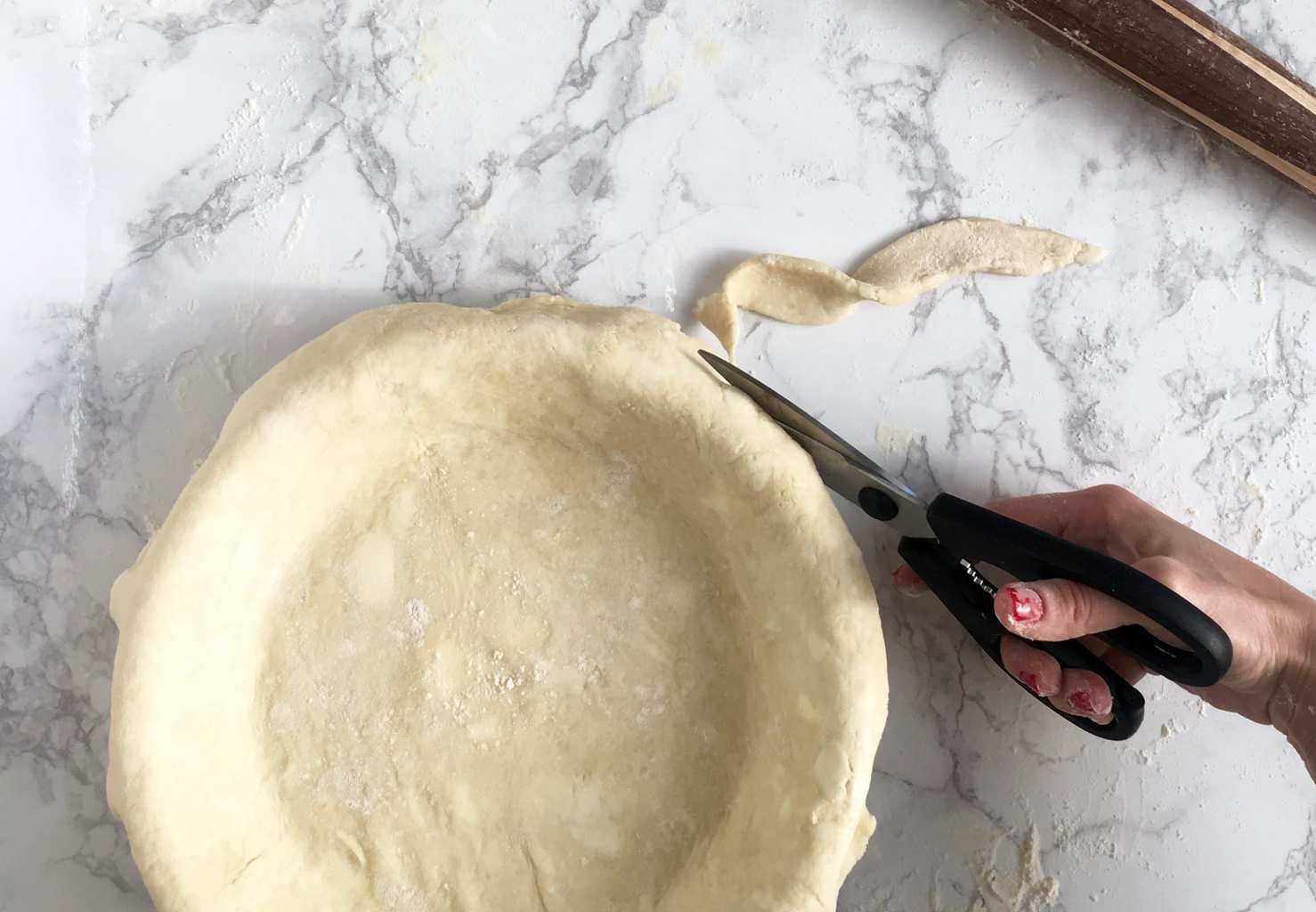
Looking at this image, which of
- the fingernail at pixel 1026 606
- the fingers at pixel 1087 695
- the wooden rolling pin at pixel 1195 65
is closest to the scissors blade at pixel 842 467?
the fingernail at pixel 1026 606

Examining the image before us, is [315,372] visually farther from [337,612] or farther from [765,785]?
[765,785]

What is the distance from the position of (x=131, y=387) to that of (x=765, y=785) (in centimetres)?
94

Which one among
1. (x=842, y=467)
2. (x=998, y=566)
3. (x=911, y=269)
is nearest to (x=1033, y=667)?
(x=998, y=566)

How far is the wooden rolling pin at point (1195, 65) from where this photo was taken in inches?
45.2

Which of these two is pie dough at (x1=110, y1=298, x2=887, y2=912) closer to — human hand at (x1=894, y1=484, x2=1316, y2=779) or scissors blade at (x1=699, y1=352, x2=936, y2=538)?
scissors blade at (x1=699, y1=352, x2=936, y2=538)

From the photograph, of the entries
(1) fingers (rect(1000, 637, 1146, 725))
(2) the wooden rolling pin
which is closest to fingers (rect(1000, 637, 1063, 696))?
(1) fingers (rect(1000, 637, 1146, 725))

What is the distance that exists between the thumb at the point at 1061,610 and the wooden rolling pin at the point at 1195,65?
2.19 feet

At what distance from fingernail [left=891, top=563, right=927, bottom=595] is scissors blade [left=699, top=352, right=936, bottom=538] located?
0.15 m

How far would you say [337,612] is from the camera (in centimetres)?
112

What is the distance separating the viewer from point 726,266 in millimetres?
1245

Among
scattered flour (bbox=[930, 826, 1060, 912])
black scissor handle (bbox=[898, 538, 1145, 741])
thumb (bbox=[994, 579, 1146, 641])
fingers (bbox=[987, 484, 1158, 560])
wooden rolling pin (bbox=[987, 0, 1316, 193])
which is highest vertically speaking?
wooden rolling pin (bbox=[987, 0, 1316, 193])

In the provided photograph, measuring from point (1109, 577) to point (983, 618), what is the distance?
18 centimetres

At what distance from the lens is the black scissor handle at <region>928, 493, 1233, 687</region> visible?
0.89m

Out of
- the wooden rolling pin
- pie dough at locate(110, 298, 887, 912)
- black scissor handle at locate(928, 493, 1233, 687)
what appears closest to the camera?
black scissor handle at locate(928, 493, 1233, 687)
